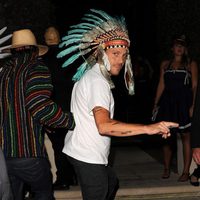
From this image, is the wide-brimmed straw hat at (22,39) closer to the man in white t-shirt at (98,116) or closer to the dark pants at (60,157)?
the man in white t-shirt at (98,116)

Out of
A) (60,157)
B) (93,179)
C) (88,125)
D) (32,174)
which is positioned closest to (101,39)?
(88,125)

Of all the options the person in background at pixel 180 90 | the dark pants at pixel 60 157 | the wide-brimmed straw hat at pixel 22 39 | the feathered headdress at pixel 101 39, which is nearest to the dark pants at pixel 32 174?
the feathered headdress at pixel 101 39

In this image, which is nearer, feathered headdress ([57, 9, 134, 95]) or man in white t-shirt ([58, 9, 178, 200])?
man in white t-shirt ([58, 9, 178, 200])

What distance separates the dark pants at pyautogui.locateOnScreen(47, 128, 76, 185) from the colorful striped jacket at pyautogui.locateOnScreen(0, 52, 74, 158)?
84.9 inches

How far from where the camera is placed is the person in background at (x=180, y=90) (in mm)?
7551

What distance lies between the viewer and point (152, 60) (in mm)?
16000

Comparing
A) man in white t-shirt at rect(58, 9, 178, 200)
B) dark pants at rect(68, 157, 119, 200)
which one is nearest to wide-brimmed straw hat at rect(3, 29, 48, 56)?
man in white t-shirt at rect(58, 9, 178, 200)

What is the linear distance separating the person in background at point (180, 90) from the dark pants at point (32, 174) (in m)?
2.79

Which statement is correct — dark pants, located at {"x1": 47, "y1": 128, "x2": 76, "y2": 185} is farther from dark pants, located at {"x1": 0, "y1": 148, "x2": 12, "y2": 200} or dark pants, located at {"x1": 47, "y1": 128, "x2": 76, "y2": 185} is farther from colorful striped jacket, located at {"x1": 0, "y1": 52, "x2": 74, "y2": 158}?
dark pants, located at {"x1": 0, "y1": 148, "x2": 12, "y2": 200}

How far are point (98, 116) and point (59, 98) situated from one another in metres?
2.70

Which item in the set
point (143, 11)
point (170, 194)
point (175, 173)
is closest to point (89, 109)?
point (170, 194)

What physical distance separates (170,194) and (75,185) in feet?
3.60

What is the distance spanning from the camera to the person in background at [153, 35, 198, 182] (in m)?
7.55

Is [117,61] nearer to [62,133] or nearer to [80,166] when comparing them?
[80,166]
